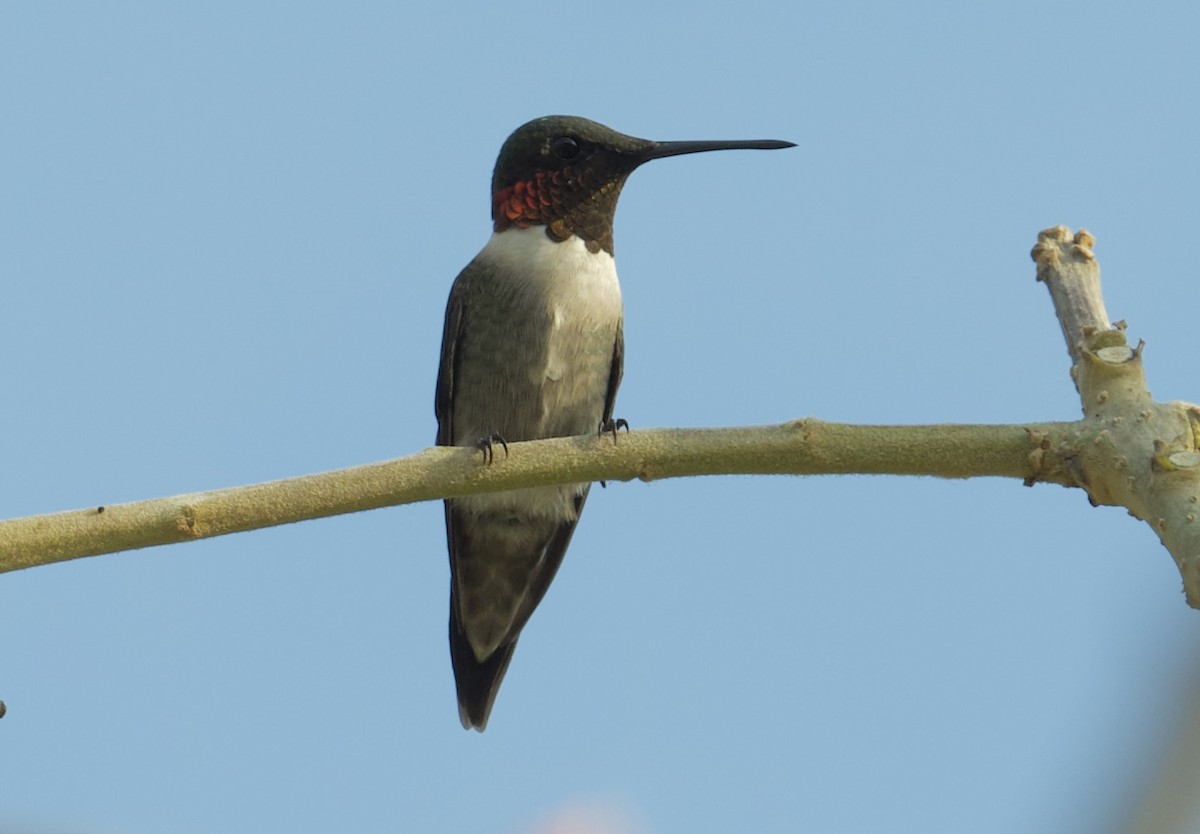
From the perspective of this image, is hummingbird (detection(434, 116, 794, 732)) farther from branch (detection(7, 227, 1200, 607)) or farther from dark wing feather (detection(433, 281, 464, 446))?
branch (detection(7, 227, 1200, 607))

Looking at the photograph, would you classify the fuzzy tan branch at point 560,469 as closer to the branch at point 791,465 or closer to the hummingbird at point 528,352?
the branch at point 791,465

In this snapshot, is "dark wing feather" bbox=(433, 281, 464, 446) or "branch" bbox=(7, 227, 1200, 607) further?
"dark wing feather" bbox=(433, 281, 464, 446)

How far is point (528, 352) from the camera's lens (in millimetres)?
6137

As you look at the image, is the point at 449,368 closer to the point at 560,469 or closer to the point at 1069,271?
the point at 560,469

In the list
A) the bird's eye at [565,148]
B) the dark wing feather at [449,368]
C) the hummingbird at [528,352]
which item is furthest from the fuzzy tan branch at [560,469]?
the bird's eye at [565,148]

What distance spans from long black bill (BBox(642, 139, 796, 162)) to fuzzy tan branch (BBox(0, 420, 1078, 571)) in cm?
319

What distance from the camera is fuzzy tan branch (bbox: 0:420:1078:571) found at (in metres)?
3.03

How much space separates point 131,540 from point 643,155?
400 centimetres

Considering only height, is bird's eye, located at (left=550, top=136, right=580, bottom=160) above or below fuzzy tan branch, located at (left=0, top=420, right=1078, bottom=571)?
above

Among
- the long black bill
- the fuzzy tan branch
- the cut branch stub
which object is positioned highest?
the long black bill

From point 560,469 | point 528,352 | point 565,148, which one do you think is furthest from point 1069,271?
point 565,148

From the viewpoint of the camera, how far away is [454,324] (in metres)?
6.43

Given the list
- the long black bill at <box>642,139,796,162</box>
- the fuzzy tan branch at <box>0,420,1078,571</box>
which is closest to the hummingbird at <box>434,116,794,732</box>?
the long black bill at <box>642,139,796,162</box>

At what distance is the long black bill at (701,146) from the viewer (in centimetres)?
653
